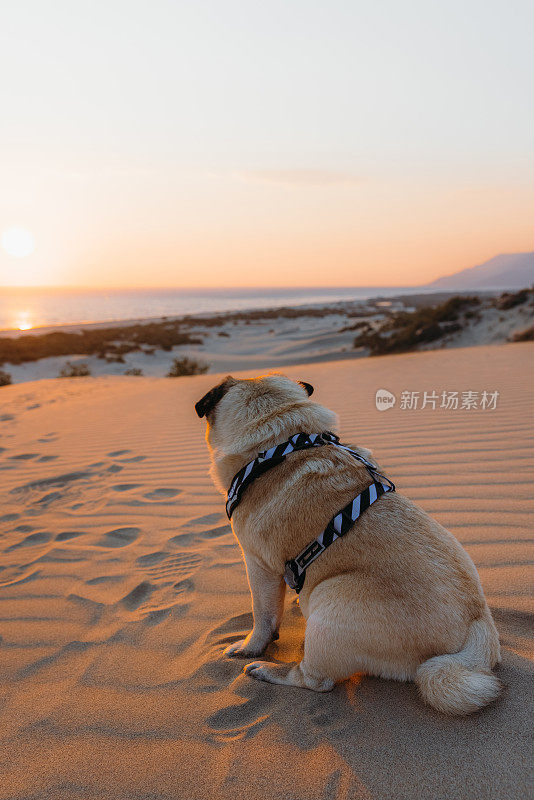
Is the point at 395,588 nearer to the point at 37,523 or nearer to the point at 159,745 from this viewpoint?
the point at 159,745

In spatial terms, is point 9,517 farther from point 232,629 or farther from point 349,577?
point 349,577

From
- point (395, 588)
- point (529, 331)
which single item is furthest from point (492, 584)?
point (529, 331)

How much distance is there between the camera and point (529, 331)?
14.9 metres

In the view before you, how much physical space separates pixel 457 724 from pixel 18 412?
9096 millimetres

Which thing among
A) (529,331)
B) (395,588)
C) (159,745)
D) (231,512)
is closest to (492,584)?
(395,588)

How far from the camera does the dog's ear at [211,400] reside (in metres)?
2.37

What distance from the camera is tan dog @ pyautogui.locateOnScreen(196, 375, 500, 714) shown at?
5.60 feet

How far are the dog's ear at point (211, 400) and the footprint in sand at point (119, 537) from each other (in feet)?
5.62

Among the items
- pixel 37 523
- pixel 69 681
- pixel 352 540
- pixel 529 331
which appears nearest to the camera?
pixel 352 540

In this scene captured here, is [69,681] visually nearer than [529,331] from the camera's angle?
Yes

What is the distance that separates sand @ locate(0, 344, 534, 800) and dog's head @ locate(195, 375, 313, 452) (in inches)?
41.7

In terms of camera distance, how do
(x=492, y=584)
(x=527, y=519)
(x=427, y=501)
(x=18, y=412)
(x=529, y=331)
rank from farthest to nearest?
(x=529, y=331) < (x=18, y=412) < (x=427, y=501) < (x=527, y=519) < (x=492, y=584)

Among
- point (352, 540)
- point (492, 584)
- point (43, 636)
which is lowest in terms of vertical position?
point (43, 636)

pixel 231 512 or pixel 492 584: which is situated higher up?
pixel 231 512
